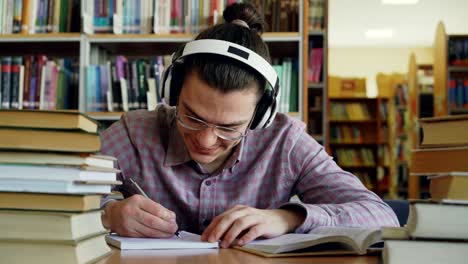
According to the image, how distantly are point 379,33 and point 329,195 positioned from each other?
822 cm

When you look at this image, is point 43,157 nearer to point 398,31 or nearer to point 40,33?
point 40,33

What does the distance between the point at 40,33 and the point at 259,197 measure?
1.63 m

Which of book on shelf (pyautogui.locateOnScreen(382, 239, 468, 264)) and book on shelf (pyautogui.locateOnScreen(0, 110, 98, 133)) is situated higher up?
book on shelf (pyautogui.locateOnScreen(0, 110, 98, 133))

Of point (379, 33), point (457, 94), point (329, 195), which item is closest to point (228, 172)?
point (329, 195)

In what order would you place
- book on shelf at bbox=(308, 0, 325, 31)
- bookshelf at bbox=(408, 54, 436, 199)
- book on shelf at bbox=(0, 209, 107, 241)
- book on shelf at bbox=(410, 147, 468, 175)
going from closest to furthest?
book on shelf at bbox=(0, 209, 107, 241) < book on shelf at bbox=(410, 147, 468, 175) < book on shelf at bbox=(308, 0, 325, 31) < bookshelf at bbox=(408, 54, 436, 199)

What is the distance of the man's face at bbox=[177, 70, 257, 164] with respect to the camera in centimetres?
119

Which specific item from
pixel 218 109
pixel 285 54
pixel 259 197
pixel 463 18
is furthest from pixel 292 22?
pixel 463 18

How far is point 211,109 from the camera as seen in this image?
1.18 metres

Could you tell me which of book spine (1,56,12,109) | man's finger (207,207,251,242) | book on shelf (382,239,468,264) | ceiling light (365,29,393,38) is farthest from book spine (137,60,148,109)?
ceiling light (365,29,393,38)

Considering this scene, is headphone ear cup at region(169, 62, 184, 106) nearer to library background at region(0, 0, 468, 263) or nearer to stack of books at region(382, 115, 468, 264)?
library background at region(0, 0, 468, 263)

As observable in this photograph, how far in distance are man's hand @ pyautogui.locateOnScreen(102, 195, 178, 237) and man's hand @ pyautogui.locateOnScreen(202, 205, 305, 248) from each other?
81 mm

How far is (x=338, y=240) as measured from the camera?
899 mm

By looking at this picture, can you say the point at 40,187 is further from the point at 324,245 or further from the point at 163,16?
the point at 163,16

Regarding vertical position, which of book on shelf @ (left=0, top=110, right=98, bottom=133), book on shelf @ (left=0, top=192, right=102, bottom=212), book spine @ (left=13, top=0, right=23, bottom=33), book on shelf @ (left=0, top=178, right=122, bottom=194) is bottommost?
book on shelf @ (left=0, top=192, right=102, bottom=212)
